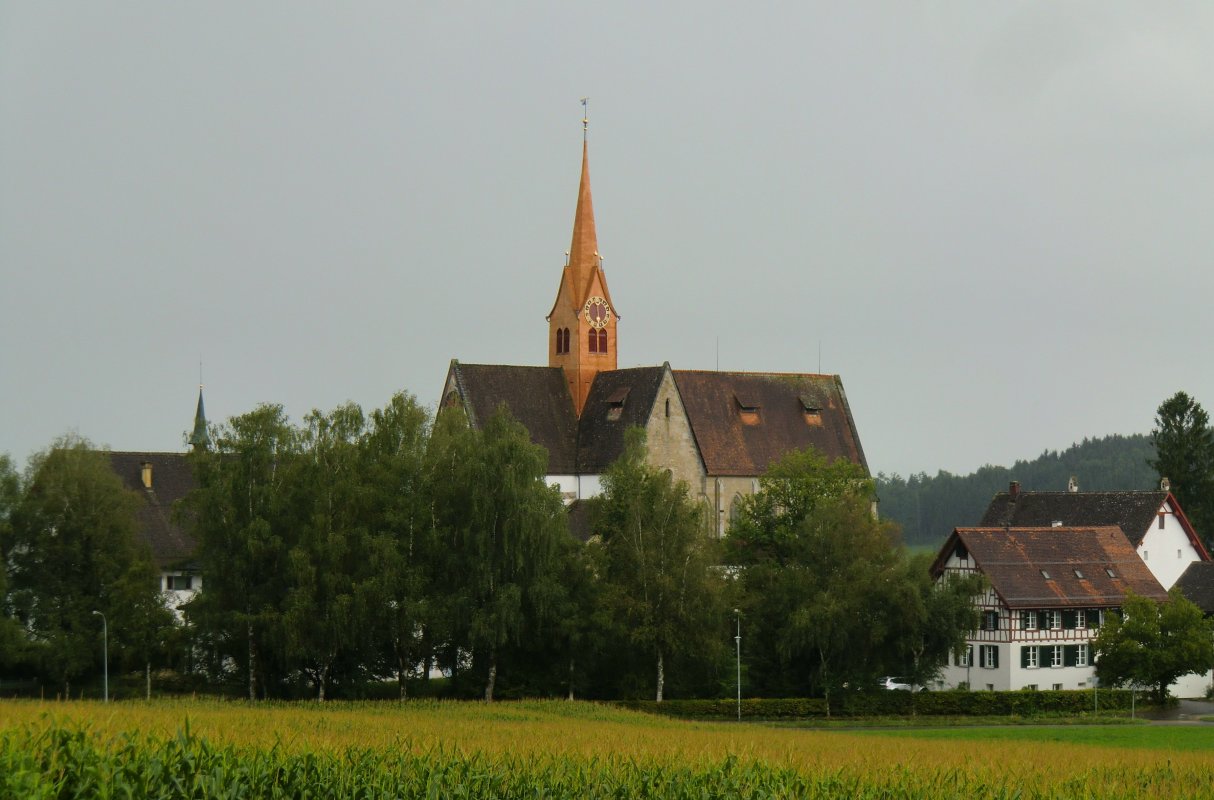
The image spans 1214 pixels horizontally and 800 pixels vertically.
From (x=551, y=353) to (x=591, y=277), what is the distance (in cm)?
490

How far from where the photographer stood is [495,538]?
6706 centimetres

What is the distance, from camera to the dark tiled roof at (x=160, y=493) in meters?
81.3

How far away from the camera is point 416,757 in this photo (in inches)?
1255

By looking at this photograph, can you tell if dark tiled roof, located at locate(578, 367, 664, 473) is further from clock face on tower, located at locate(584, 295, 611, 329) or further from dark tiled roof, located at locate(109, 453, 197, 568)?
dark tiled roof, located at locate(109, 453, 197, 568)

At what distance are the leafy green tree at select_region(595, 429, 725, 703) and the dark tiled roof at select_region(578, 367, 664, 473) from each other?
54.5ft

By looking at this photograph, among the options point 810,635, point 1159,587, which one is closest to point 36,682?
point 810,635

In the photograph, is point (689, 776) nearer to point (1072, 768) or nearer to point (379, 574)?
point (1072, 768)

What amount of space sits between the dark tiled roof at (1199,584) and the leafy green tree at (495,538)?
35.7 m

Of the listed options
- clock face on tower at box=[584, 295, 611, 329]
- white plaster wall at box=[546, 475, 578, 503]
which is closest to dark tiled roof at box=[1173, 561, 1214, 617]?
white plaster wall at box=[546, 475, 578, 503]

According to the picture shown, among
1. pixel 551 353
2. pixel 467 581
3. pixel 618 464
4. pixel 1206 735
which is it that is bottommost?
pixel 1206 735

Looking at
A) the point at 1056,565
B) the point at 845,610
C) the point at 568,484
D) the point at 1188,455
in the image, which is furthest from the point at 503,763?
the point at 1188,455

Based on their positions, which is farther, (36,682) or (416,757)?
(36,682)

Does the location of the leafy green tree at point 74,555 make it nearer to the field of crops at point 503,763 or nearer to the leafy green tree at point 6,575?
the leafy green tree at point 6,575

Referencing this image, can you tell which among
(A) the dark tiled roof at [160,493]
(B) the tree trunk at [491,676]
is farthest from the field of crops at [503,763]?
(A) the dark tiled roof at [160,493]
